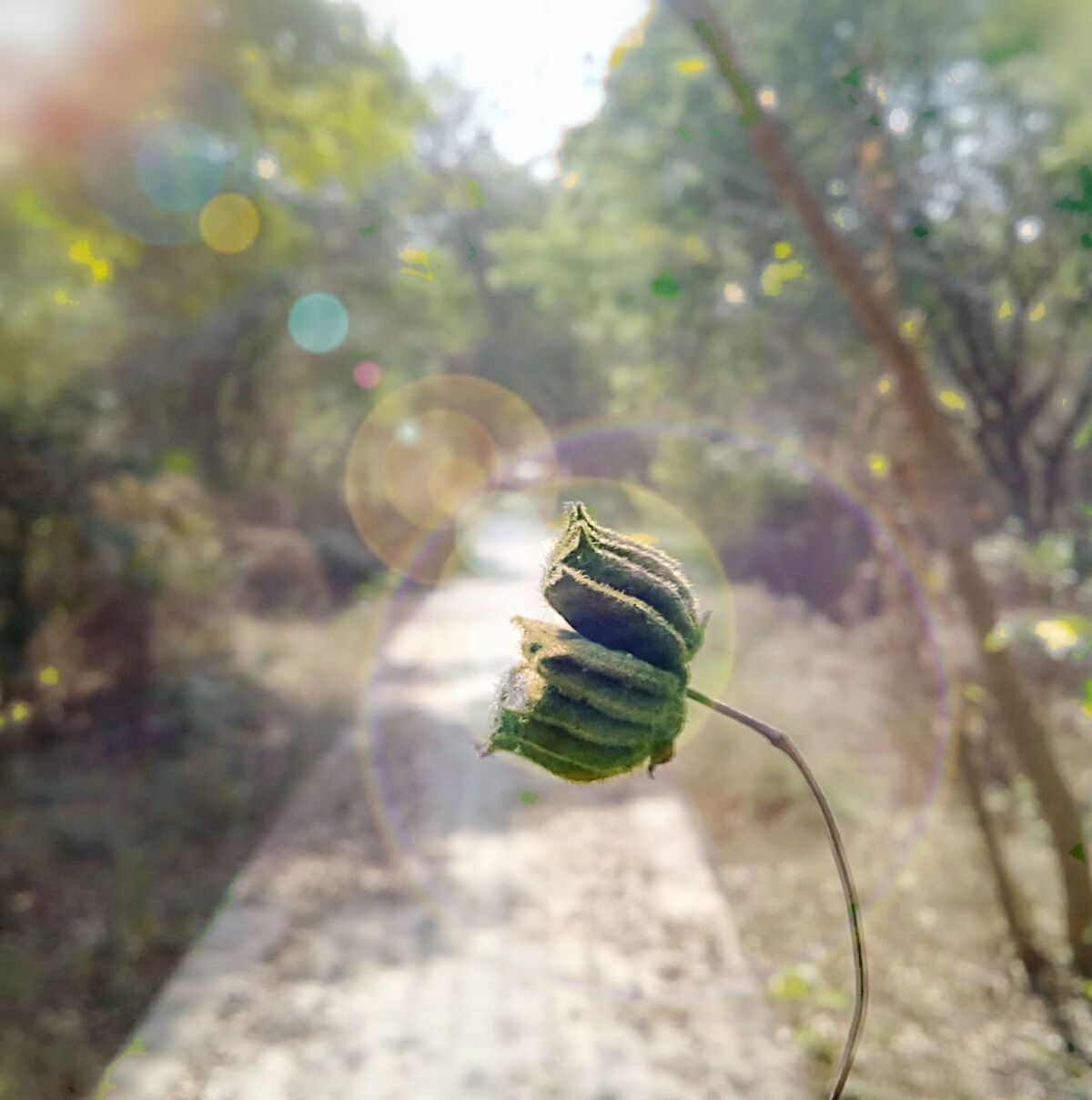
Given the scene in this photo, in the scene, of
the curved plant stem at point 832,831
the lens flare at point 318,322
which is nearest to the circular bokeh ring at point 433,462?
the lens flare at point 318,322

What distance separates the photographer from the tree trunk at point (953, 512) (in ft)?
10.6

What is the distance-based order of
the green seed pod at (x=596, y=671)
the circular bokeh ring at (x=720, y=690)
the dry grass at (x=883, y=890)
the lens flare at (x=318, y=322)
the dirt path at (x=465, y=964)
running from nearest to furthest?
the green seed pod at (x=596, y=671)
the dry grass at (x=883, y=890)
the dirt path at (x=465, y=964)
the circular bokeh ring at (x=720, y=690)
the lens flare at (x=318, y=322)

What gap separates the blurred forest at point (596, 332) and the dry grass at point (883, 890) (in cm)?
5

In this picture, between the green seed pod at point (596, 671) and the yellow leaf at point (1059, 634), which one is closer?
the green seed pod at point (596, 671)

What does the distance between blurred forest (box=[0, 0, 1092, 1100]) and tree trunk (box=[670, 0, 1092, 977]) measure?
2 centimetres

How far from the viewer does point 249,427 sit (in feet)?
49.1

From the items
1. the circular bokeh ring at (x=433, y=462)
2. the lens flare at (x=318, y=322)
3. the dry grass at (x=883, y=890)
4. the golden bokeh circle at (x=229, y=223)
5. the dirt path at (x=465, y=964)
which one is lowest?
the dirt path at (x=465, y=964)

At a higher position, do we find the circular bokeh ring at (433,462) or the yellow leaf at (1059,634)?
the circular bokeh ring at (433,462)

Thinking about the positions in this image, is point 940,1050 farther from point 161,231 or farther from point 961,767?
point 161,231

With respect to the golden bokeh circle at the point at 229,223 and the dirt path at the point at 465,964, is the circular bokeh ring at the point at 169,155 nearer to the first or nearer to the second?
the golden bokeh circle at the point at 229,223

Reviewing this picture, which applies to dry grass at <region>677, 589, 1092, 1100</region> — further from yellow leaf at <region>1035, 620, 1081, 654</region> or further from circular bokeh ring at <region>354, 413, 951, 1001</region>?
yellow leaf at <region>1035, 620, 1081, 654</region>

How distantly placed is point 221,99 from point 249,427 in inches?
331

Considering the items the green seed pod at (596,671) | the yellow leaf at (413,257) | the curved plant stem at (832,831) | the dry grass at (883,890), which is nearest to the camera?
the curved plant stem at (832,831)

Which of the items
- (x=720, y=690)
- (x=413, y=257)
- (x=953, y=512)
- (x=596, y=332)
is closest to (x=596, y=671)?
(x=413, y=257)
